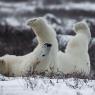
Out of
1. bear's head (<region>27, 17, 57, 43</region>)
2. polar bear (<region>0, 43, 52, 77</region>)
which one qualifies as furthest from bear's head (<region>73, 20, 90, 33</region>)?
polar bear (<region>0, 43, 52, 77</region>)

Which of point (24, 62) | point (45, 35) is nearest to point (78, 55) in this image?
point (45, 35)

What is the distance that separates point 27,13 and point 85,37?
21.0 m

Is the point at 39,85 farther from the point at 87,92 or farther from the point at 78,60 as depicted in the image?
the point at 78,60

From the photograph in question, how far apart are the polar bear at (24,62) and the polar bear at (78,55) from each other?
2.44 ft

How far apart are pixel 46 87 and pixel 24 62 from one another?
193cm

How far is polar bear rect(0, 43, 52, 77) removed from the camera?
670cm

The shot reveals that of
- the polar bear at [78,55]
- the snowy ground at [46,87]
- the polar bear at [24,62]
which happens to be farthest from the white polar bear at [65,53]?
the snowy ground at [46,87]

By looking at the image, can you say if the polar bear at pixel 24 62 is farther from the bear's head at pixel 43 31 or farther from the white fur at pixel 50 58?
the bear's head at pixel 43 31

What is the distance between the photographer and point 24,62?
7.02 metres

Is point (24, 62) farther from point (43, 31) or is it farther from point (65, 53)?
point (65, 53)

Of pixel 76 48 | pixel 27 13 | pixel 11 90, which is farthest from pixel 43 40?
pixel 27 13

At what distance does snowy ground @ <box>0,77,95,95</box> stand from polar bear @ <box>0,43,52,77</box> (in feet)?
3.45

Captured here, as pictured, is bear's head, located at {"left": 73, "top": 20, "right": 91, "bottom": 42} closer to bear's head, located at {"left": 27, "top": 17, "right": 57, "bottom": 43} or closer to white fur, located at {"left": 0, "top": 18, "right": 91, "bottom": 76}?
white fur, located at {"left": 0, "top": 18, "right": 91, "bottom": 76}

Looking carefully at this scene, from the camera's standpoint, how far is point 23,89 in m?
5.07
